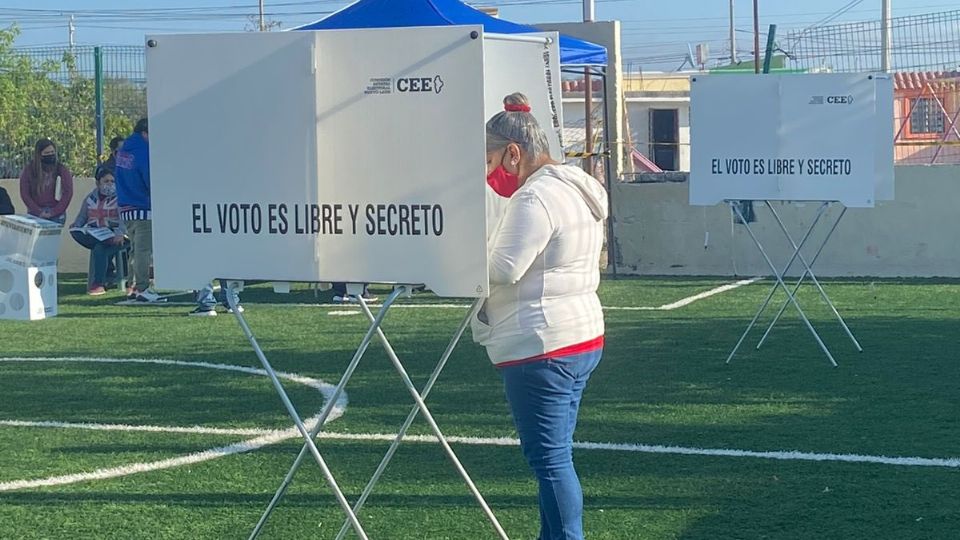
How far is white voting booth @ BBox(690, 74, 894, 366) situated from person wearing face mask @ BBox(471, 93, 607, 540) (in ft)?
20.7

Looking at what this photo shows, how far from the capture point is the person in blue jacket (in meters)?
15.3

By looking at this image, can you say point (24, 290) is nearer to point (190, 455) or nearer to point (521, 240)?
point (190, 455)

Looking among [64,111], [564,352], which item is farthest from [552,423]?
[64,111]

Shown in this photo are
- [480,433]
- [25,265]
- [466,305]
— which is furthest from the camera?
[466,305]

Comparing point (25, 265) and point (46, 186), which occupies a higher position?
point (46, 186)

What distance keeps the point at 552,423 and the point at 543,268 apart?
0.56m

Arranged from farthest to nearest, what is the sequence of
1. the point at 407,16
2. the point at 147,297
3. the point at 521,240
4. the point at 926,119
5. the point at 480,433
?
the point at 926,119 → the point at 147,297 → the point at 407,16 → the point at 480,433 → the point at 521,240

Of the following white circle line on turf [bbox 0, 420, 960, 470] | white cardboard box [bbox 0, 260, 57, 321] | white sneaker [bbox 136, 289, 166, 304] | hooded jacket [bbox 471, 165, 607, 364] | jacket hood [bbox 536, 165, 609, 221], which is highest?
jacket hood [bbox 536, 165, 609, 221]

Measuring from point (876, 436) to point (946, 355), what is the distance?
3329mm

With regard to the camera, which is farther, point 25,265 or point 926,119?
point 926,119

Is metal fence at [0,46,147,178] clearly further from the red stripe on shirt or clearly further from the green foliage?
the red stripe on shirt

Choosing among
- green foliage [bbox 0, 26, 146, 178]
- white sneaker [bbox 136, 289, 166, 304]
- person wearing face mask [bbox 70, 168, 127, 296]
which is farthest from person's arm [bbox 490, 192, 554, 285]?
green foliage [bbox 0, 26, 146, 178]

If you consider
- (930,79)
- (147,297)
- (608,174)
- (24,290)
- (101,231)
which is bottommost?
(147,297)

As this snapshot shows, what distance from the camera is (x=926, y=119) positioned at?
23.4 metres
